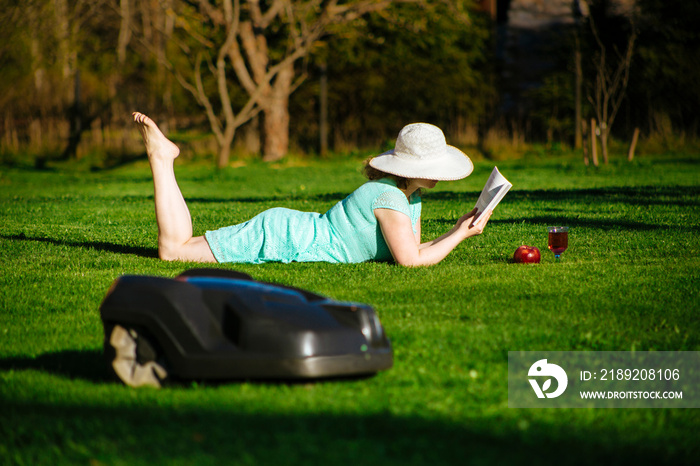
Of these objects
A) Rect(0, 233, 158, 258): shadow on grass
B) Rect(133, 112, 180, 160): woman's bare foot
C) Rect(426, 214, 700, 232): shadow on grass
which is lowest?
Rect(0, 233, 158, 258): shadow on grass

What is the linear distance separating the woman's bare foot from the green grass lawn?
785 mm

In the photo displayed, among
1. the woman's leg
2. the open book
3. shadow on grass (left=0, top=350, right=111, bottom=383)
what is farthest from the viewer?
the woman's leg

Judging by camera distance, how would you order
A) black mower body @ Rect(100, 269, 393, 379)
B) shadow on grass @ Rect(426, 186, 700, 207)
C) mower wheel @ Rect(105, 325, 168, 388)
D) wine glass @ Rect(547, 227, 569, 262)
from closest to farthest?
black mower body @ Rect(100, 269, 393, 379)
mower wheel @ Rect(105, 325, 168, 388)
wine glass @ Rect(547, 227, 569, 262)
shadow on grass @ Rect(426, 186, 700, 207)

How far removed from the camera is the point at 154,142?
17.4 feet

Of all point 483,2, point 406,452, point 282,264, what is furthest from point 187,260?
point 483,2

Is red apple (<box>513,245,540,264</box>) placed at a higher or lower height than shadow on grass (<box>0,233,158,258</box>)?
higher

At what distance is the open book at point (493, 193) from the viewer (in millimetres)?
4883

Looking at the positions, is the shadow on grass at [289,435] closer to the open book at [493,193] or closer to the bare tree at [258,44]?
the open book at [493,193]

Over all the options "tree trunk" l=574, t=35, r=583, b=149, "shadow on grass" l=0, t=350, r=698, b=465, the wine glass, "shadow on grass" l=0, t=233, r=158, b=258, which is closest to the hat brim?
the wine glass

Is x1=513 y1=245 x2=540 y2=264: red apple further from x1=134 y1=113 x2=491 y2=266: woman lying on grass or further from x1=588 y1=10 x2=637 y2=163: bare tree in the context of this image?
x1=588 y1=10 x2=637 y2=163: bare tree

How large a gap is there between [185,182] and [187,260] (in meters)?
9.71

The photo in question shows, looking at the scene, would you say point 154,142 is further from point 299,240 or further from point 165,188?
point 299,240

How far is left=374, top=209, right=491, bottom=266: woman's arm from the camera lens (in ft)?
16.9

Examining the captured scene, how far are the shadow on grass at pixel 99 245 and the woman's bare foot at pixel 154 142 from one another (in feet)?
3.24
